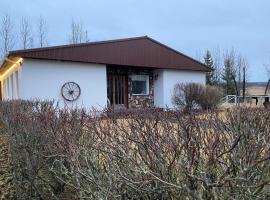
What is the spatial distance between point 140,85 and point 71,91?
5424 millimetres

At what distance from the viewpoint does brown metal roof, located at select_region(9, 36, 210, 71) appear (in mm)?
19594

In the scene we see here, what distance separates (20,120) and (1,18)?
39750 millimetres

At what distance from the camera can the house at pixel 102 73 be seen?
1931 cm

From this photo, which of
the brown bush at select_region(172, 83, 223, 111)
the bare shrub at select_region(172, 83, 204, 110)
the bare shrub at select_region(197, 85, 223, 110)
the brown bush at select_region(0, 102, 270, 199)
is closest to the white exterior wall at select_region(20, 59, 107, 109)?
the bare shrub at select_region(172, 83, 204, 110)

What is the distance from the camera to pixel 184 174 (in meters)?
2.45

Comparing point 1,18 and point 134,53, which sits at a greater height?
point 1,18

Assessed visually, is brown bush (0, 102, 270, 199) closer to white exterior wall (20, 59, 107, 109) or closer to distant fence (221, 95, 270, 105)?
distant fence (221, 95, 270, 105)

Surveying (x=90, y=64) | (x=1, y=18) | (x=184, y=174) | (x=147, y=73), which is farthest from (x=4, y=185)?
(x=1, y=18)

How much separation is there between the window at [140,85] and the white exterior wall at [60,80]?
2.68 metres

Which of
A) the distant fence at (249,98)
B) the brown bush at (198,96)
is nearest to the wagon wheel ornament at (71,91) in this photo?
the brown bush at (198,96)

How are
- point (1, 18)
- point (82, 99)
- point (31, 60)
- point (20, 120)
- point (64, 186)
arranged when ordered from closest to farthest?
1. point (64, 186)
2. point (20, 120)
3. point (31, 60)
4. point (82, 99)
5. point (1, 18)

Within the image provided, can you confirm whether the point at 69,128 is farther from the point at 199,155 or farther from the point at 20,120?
the point at 199,155

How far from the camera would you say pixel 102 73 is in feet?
70.8

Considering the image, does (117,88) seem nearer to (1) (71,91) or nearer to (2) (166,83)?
(2) (166,83)
